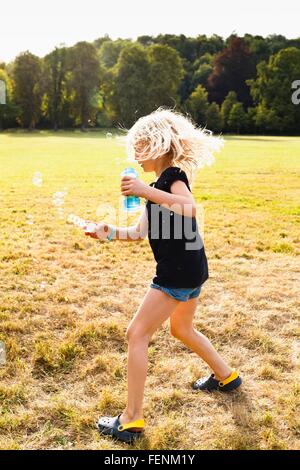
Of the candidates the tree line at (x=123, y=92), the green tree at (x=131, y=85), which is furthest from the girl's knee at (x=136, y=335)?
the green tree at (x=131, y=85)

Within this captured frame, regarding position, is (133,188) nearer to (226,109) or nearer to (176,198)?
(176,198)

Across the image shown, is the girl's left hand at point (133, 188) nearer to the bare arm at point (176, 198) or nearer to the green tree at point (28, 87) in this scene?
the bare arm at point (176, 198)

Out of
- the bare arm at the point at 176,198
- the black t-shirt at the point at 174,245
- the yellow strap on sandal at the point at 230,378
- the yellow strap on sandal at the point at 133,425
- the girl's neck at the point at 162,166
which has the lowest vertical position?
the yellow strap on sandal at the point at 133,425

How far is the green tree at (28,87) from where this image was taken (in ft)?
184

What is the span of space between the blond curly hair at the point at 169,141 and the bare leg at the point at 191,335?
827mm

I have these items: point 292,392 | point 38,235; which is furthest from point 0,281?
point 292,392

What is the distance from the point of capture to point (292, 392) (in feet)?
11.2

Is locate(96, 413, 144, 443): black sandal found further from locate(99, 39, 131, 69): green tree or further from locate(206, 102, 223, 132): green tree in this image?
locate(99, 39, 131, 69): green tree

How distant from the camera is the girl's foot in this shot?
11.2 ft

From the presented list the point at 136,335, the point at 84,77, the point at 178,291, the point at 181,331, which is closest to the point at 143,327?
the point at 136,335

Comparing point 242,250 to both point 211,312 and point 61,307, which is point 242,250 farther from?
point 61,307

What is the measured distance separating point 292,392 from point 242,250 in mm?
3667

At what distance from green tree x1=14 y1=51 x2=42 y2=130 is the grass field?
167 ft

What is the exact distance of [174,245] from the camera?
9.36ft
